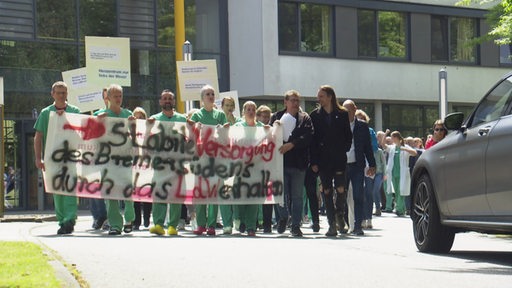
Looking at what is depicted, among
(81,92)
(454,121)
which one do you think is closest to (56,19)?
(81,92)

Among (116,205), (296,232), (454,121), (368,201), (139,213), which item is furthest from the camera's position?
→ (368,201)

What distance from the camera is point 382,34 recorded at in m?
42.3

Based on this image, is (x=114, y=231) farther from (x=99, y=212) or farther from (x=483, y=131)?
(x=483, y=131)

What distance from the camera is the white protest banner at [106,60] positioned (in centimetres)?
2094

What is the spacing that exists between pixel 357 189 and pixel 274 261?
602 cm

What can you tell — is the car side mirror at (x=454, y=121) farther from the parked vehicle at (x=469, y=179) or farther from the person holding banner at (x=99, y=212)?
the person holding banner at (x=99, y=212)

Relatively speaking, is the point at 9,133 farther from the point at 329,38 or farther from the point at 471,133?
the point at 471,133

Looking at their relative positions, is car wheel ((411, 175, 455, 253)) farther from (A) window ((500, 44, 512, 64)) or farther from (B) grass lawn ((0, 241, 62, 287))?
(A) window ((500, 44, 512, 64))

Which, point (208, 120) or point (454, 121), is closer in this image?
point (454, 121)

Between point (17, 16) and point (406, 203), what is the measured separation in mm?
12699

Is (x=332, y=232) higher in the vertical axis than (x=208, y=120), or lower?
A: lower

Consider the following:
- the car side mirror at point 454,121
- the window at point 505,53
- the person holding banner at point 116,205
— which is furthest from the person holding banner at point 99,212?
the window at point 505,53

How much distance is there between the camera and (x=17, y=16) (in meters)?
33.2

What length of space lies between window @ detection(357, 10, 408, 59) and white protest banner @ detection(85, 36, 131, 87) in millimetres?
20899
